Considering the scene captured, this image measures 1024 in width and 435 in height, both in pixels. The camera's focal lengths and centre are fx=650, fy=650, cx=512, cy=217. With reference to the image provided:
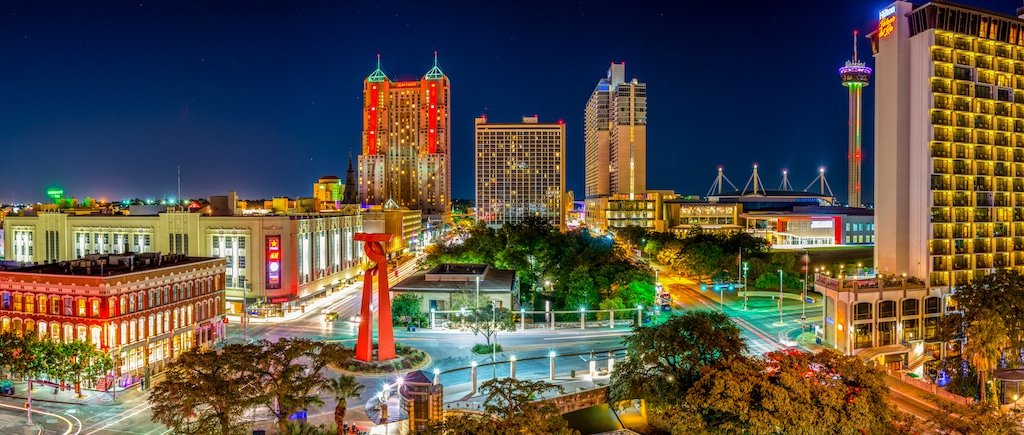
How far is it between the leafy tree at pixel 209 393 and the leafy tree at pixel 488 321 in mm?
26106

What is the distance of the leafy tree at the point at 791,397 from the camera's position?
31438mm

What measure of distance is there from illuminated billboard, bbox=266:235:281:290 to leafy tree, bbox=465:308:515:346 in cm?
3482

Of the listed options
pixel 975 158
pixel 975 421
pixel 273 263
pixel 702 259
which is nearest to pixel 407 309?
pixel 273 263

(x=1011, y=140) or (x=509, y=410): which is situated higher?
(x=1011, y=140)

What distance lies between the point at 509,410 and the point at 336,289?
76.9 m

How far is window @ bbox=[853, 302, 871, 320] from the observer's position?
2303 inches

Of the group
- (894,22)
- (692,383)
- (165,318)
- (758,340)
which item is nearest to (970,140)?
(894,22)

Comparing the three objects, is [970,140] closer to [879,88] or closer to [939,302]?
[879,88]

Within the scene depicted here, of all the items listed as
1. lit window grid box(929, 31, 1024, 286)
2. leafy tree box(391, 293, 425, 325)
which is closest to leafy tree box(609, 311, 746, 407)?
leafy tree box(391, 293, 425, 325)

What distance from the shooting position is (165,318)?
183 feet

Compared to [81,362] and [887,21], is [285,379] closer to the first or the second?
[81,362]

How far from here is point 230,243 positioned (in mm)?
86062

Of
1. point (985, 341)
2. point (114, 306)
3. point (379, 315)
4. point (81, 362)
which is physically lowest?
point (81, 362)

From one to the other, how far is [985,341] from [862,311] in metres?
12.0
